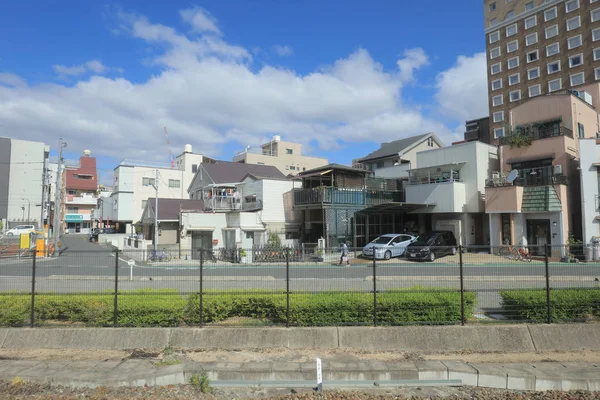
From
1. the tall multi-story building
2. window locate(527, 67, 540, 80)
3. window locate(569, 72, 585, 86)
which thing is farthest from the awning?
the tall multi-story building

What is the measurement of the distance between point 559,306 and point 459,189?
2119 centimetres

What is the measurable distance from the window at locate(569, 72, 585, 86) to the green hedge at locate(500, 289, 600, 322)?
169ft

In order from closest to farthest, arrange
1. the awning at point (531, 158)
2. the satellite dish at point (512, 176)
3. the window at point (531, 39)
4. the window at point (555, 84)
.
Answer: the awning at point (531, 158), the satellite dish at point (512, 176), the window at point (555, 84), the window at point (531, 39)

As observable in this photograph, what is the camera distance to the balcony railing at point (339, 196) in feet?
89.3

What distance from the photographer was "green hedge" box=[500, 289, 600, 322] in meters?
8.30

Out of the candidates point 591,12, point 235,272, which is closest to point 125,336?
point 235,272

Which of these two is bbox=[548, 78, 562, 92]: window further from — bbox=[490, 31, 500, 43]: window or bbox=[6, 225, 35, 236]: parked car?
bbox=[6, 225, 35, 236]: parked car

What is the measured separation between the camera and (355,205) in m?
28.9

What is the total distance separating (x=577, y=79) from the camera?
4809cm

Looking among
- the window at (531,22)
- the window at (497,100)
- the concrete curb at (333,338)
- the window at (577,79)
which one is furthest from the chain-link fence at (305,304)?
the window at (531,22)

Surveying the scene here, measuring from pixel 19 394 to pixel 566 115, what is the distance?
104ft

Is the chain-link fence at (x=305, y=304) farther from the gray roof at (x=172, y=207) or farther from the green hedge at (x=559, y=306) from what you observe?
the gray roof at (x=172, y=207)

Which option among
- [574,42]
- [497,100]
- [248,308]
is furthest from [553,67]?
[248,308]

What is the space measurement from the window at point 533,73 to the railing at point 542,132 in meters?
33.0
